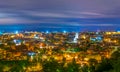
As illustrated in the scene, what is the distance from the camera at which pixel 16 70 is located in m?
15.3

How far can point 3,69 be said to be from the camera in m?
15.3

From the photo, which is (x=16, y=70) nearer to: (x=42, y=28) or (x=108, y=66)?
(x=108, y=66)

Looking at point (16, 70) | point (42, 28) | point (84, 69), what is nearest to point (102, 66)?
point (84, 69)

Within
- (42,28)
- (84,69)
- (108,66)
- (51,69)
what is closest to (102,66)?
(108,66)

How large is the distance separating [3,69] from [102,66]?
187 inches

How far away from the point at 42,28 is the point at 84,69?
236 feet

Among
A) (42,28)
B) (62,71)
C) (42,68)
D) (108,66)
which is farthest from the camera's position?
(42,28)

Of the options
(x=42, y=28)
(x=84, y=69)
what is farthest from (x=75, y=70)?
(x=42, y=28)

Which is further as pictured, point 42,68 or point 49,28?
point 49,28

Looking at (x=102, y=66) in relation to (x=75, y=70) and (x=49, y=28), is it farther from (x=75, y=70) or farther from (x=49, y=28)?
(x=49, y=28)

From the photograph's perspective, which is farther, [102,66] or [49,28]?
[49,28]

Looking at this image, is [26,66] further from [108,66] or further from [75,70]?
[108,66]

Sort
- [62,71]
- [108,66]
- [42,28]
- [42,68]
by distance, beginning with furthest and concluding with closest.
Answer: [42,28] < [42,68] < [62,71] < [108,66]

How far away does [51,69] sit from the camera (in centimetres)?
1542
